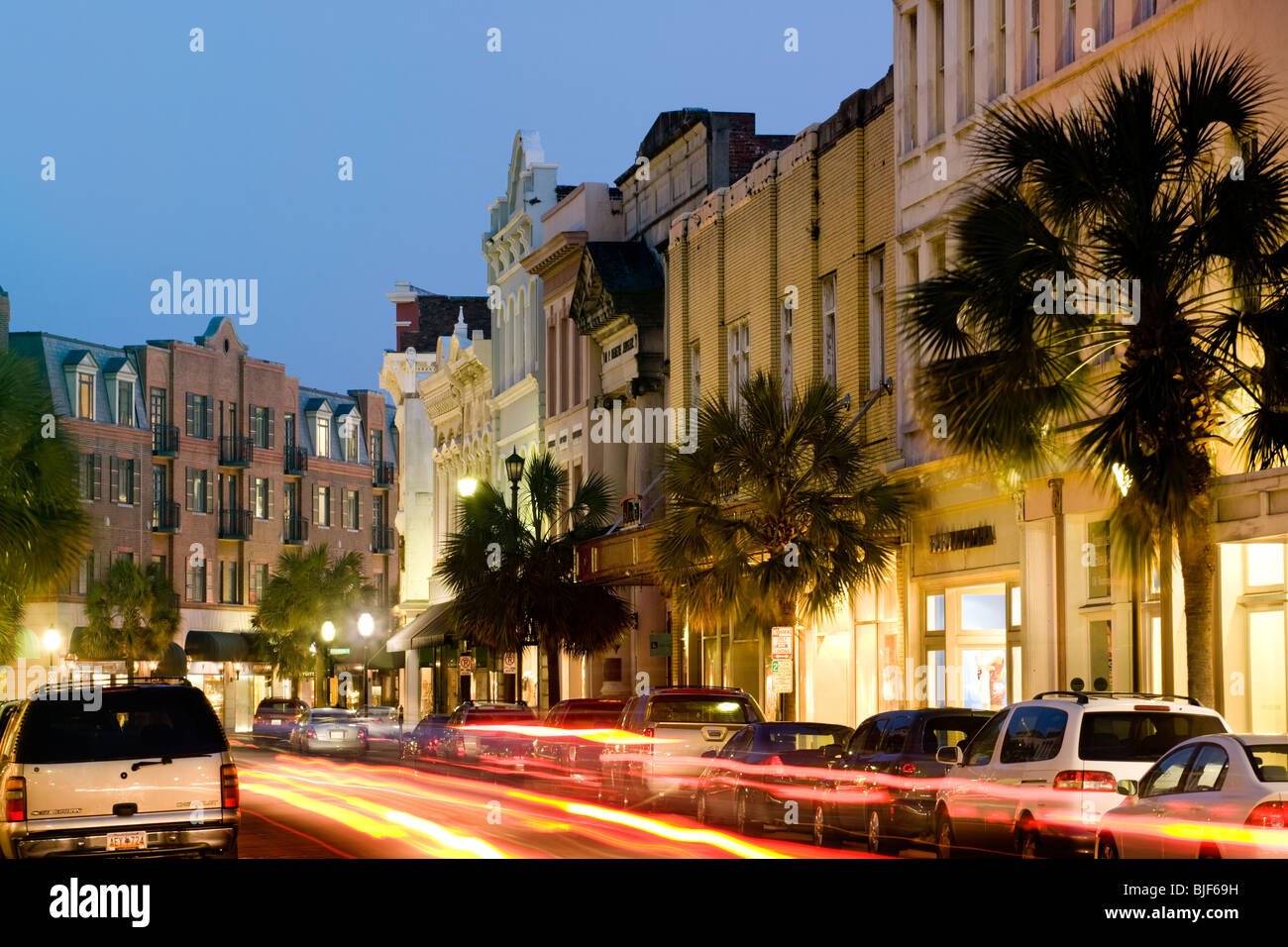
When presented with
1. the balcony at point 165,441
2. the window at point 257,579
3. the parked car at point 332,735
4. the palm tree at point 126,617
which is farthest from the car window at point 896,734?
the window at point 257,579

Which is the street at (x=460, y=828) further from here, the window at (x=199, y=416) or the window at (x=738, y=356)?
the window at (x=199, y=416)

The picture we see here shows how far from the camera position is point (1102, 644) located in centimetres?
2942

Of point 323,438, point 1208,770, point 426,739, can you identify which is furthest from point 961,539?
point 323,438

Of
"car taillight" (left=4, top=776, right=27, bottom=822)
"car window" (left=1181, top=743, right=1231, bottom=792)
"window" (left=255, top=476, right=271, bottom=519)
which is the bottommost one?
"car taillight" (left=4, top=776, right=27, bottom=822)

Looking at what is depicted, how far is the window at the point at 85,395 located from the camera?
3317 inches

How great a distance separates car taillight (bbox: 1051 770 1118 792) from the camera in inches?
691

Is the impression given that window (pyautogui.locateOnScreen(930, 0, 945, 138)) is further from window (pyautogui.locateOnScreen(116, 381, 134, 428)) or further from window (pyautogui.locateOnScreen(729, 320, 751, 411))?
window (pyautogui.locateOnScreen(116, 381, 134, 428))

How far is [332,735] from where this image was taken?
56.5 metres

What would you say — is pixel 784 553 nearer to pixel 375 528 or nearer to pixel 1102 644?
pixel 1102 644

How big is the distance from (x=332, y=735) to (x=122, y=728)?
3907cm

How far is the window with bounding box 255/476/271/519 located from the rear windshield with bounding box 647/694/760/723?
67990 mm

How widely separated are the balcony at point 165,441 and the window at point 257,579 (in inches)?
308

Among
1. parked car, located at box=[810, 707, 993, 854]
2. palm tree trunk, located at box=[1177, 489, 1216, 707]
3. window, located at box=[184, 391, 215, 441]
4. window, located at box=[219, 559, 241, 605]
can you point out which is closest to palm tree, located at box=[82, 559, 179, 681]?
window, located at box=[219, 559, 241, 605]
